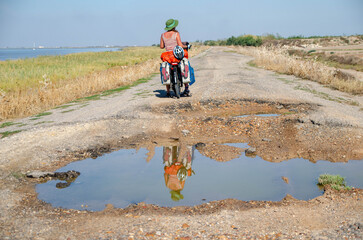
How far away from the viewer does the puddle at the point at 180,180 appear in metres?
4.32

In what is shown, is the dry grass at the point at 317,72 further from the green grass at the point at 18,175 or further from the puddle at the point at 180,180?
the green grass at the point at 18,175

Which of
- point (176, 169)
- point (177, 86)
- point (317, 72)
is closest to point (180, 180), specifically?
point (176, 169)

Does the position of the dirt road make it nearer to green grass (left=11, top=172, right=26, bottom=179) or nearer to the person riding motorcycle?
green grass (left=11, top=172, right=26, bottom=179)

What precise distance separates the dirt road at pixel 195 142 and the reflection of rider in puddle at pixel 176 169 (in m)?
0.42

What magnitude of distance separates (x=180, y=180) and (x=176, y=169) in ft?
1.32

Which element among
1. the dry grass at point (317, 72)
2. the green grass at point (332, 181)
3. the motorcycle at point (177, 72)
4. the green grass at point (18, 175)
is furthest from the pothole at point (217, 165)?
the dry grass at point (317, 72)

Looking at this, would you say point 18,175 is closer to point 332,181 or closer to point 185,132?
point 185,132

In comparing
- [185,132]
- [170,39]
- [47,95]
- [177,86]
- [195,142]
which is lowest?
[195,142]

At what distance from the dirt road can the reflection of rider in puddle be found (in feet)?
1.39

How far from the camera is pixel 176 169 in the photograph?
5.31 m

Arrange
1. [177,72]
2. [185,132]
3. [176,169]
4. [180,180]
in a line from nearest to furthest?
[180,180]
[176,169]
[185,132]
[177,72]

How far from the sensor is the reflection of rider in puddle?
464 centimetres

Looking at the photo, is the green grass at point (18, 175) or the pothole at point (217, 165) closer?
the pothole at point (217, 165)

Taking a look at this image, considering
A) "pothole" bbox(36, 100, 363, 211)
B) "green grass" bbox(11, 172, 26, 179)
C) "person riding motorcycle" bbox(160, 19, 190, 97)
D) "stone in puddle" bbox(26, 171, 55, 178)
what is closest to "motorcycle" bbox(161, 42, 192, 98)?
"person riding motorcycle" bbox(160, 19, 190, 97)
